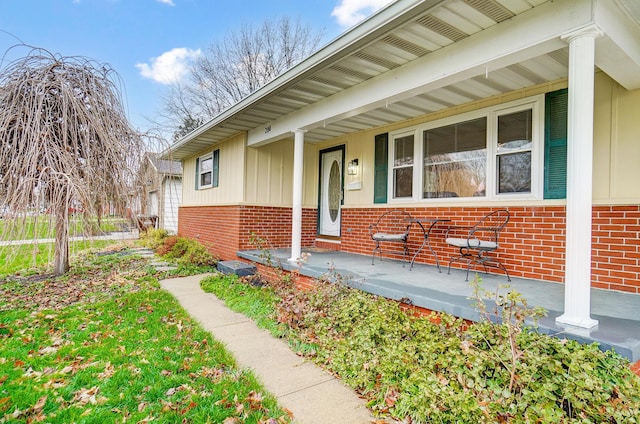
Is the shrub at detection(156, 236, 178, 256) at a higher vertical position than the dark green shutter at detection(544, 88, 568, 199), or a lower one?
lower

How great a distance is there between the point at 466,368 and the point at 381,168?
13.8 feet

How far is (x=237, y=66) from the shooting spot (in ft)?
64.1

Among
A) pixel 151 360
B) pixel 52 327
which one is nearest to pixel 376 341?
pixel 151 360

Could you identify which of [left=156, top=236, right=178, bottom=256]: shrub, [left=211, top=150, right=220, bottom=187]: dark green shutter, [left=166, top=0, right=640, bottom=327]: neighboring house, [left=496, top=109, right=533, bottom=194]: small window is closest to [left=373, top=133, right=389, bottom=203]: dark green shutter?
[left=166, top=0, right=640, bottom=327]: neighboring house

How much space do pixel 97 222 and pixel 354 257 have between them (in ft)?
12.8

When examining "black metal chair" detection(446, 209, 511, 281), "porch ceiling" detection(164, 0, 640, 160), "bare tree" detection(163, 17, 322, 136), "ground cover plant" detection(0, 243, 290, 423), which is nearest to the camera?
"ground cover plant" detection(0, 243, 290, 423)

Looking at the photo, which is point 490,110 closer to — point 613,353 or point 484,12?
point 484,12

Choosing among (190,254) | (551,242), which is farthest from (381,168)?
(190,254)

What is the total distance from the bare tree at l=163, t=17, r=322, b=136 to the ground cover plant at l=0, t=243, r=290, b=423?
54.6ft

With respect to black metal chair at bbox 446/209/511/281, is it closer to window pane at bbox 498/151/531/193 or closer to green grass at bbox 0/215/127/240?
window pane at bbox 498/151/531/193

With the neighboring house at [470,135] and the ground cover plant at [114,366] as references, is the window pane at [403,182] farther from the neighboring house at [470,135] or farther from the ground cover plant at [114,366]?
the ground cover plant at [114,366]

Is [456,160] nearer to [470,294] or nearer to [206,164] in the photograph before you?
[470,294]

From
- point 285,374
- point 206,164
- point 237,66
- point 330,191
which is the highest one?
point 237,66

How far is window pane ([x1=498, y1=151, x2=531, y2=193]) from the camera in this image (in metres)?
4.10
